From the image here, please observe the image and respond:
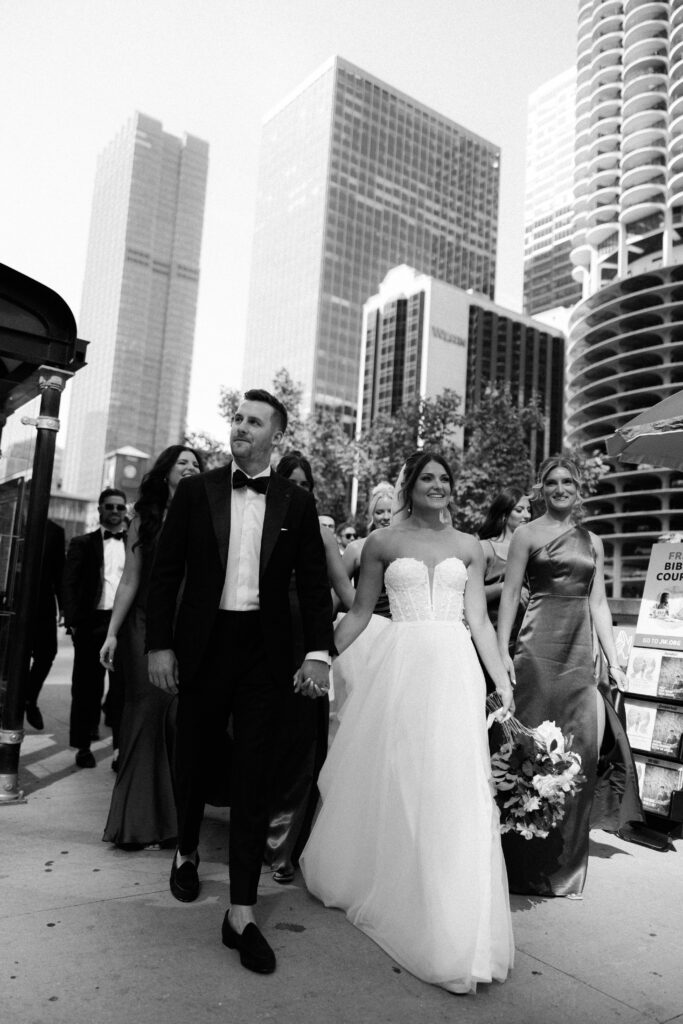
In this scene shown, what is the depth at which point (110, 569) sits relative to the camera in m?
7.47

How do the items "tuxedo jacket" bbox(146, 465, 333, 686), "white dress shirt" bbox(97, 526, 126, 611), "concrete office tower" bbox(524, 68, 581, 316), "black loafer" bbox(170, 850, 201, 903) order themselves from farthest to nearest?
"concrete office tower" bbox(524, 68, 581, 316), "white dress shirt" bbox(97, 526, 126, 611), "black loafer" bbox(170, 850, 201, 903), "tuxedo jacket" bbox(146, 465, 333, 686)

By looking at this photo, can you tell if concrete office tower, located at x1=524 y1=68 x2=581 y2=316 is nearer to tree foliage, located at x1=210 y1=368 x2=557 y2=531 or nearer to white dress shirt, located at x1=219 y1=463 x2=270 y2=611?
tree foliage, located at x1=210 y1=368 x2=557 y2=531

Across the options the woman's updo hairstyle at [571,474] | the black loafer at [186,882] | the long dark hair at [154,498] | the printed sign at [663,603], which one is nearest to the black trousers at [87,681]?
the long dark hair at [154,498]

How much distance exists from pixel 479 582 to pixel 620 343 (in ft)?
312

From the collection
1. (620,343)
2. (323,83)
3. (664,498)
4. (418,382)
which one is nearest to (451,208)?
(323,83)

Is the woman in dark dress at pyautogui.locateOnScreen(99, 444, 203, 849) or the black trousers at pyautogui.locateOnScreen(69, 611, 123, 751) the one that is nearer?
the woman in dark dress at pyautogui.locateOnScreen(99, 444, 203, 849)

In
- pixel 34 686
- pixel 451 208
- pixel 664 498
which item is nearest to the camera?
pixel 34 686

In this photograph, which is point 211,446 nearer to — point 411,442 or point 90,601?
point 411,442

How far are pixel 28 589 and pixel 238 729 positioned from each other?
8.72 ft

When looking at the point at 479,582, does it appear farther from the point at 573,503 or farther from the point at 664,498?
the point at 664,498

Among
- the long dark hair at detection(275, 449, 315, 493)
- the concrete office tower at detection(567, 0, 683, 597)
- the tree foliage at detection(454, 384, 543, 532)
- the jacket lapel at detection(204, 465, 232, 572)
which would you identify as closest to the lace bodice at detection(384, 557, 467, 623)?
the jacket lapel at detection(204, 465, 232, 572)

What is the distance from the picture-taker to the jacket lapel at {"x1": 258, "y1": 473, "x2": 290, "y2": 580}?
10.8 feet

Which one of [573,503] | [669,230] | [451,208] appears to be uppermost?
[451,208]

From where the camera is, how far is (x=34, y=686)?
25.3ft
